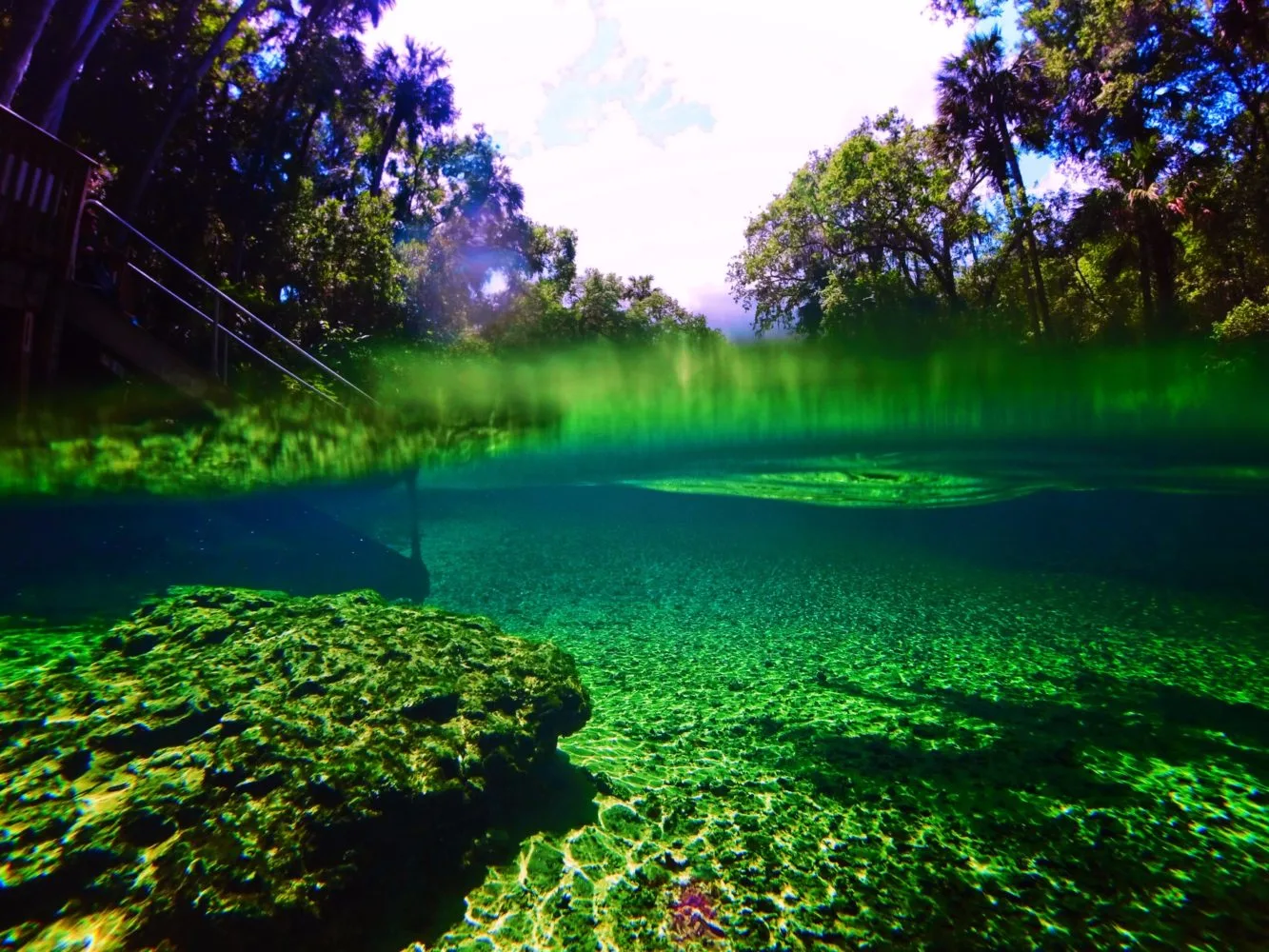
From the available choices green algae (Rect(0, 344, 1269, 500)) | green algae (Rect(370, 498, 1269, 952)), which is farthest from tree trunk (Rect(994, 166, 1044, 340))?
green algae (Rect(370, 498, 1269, 952))

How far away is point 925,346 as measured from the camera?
946cm

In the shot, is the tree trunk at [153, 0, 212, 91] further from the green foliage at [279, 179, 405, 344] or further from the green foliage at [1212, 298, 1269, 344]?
the green foliage at [1212, 298, 1269, 344]

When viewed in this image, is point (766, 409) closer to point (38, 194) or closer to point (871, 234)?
point (38, 194)

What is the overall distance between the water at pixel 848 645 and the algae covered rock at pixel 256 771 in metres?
0.21

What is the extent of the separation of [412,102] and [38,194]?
18720 millimetres

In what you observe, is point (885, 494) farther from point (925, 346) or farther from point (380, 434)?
point (380, 434)

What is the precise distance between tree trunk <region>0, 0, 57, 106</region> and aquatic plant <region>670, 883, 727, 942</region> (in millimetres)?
10636

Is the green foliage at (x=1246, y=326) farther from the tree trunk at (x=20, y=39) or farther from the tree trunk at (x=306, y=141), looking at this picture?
the tree trunk at (x=306, y=141)

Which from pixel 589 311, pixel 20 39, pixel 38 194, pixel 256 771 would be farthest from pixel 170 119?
pixel 589 311

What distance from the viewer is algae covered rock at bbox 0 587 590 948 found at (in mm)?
1732

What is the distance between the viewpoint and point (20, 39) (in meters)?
7.34

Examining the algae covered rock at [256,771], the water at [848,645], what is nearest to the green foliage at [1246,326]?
the water at [848,645]

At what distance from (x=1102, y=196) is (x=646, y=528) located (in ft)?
44.2

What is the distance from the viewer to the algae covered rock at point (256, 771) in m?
1.73
